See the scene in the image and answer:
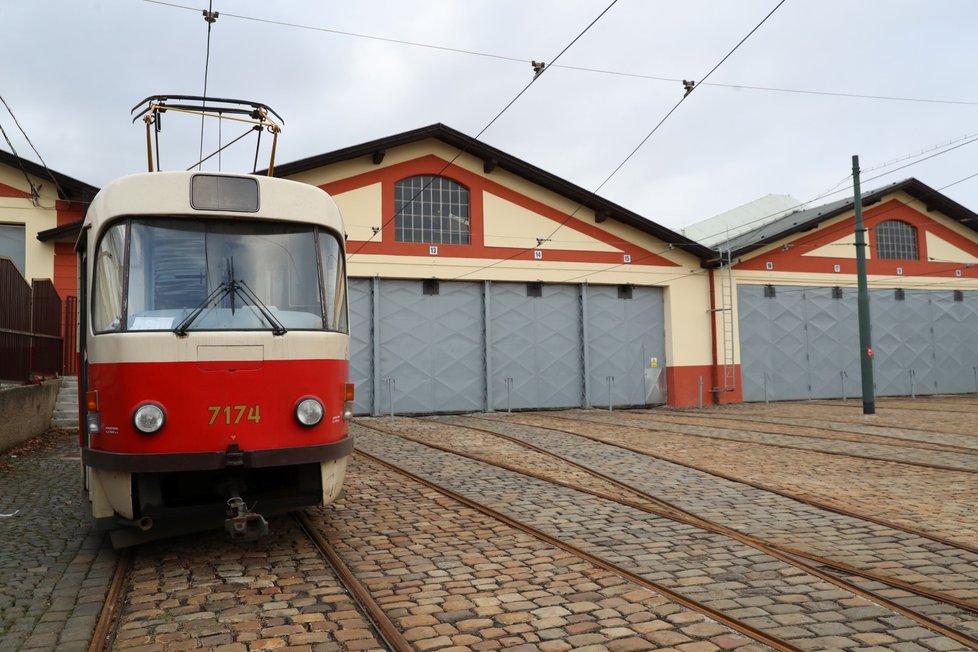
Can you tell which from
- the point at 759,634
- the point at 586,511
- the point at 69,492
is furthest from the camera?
the point at 69,492

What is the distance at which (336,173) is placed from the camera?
20922 millimetres

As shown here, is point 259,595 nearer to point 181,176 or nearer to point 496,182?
point 181,176

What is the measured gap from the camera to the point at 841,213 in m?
26.9

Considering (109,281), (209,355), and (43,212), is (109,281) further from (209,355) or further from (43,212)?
(43,212)

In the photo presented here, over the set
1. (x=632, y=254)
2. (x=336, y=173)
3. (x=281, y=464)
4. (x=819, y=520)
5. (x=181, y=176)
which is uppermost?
(x=336, y=173)

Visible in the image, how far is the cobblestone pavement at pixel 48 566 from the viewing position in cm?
427

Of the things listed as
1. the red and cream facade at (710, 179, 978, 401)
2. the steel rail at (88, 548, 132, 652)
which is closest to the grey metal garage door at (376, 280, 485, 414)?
the red and cream facade at (710, 179, 978, 401)

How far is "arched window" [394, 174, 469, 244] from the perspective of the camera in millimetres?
21578

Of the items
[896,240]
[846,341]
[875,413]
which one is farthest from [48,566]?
[896,240]

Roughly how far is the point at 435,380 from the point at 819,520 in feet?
50.8

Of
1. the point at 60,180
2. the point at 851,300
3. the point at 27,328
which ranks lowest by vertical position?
the point at 27,328

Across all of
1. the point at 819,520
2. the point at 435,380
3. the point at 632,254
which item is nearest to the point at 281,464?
the point at 819,520

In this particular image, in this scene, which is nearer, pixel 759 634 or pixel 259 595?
pixel 759 634

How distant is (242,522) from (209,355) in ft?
3.88
